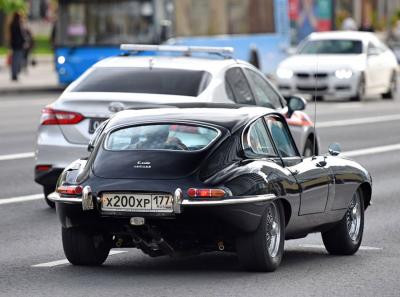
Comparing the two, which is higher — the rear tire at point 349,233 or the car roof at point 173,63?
the car roof at point 173,63

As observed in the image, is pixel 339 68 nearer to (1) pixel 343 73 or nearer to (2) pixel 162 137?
(1) pixel 343 73

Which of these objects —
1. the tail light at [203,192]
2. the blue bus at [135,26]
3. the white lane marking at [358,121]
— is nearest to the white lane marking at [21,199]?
the tail light at [203,192]

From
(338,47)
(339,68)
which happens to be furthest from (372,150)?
(338,47)

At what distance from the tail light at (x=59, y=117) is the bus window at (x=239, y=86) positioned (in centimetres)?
175

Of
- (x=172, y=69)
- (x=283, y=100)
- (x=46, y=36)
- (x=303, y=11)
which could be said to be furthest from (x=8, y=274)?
(x=46, y=36)

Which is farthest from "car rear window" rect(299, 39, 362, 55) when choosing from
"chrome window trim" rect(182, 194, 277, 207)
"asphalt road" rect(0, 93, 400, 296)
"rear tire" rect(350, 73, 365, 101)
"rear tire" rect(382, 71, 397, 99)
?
"chrome window trim" rect(182, 194, 277, 207)

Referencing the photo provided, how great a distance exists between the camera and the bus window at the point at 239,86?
12.5 m

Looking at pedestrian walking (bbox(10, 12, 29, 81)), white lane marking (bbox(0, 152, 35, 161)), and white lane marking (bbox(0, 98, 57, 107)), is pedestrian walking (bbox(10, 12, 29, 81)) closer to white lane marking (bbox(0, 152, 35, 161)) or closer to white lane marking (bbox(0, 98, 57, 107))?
white lane marking (bbox(0, 98, 57, 107))

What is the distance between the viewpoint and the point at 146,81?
11984 millimetres

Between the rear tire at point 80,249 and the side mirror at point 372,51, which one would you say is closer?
the rear tire at point 80,249

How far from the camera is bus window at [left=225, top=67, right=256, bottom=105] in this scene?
12531 mm

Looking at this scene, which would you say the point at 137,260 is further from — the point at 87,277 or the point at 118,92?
the point at 118,92

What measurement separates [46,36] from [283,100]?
75.2 metres

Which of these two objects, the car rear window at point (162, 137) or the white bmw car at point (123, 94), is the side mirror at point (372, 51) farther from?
the car rear window at point (162, 137)
